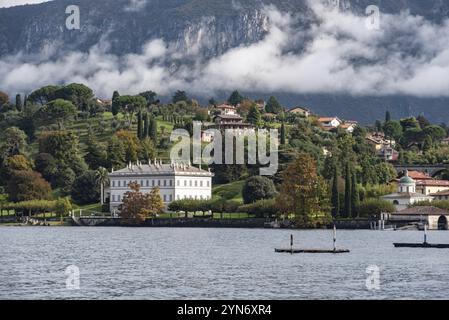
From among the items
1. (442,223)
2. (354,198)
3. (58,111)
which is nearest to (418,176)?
(442,223)

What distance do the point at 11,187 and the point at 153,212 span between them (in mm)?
25121

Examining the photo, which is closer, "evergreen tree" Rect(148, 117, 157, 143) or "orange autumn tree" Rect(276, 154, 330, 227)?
"orange autumn tree" Rect(276, 154, 330, 227)

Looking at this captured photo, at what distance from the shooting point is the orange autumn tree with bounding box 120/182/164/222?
13400 centimetres

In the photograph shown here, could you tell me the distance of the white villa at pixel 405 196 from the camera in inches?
5330

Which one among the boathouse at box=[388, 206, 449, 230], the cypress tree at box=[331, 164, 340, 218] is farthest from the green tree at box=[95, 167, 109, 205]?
the boathouse at box=[388, 206, 449, 230]

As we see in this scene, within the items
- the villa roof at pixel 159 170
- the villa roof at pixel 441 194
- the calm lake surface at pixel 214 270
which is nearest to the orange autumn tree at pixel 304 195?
the calm lake surface at pixel 214 270

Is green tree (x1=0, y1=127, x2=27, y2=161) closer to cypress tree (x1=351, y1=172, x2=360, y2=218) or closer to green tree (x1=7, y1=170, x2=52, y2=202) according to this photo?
green tree (x1=7, y1=170, x2=52, y2=202)

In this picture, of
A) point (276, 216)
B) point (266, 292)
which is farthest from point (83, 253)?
point (276, 216)

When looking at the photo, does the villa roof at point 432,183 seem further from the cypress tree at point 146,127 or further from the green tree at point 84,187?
the green tree at point 84,187

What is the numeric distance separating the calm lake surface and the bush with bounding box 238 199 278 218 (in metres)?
35.6

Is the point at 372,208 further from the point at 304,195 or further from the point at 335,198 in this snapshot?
the point at 304,195

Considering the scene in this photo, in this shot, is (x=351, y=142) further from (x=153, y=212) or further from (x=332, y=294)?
(x=332, y=294)

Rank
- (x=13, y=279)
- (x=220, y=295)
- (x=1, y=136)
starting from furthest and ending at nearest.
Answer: (x=1, y=136), (x=13, y=279), (x=220, y=295)

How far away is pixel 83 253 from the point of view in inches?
2940
